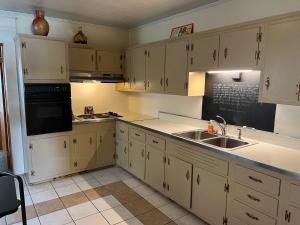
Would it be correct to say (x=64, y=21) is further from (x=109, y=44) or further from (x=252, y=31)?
(x=252, y=31)

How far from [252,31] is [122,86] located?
8.48ft

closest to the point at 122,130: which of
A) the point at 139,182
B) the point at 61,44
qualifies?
the point at 139,182

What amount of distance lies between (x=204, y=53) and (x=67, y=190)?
2626 mm

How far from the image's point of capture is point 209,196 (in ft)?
7.54

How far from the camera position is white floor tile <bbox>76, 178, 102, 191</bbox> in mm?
3258

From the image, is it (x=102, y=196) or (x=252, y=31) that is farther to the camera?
(x=102, y=196)

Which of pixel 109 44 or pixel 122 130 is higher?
pixel 109 44

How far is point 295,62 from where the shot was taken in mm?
1855

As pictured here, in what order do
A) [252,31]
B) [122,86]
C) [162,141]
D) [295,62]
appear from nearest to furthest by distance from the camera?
[295,62] < [252,31] < [162,141] < [122,86]

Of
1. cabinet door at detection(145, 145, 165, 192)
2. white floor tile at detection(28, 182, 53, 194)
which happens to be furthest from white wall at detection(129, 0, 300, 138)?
white floor tile at detection(28, 182, 53, 194)

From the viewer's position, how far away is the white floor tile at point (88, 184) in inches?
128

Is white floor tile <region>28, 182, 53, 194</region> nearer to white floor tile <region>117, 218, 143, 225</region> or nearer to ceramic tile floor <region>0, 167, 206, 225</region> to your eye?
ceramic tile floor <region>0, 167, 206, 225</region>

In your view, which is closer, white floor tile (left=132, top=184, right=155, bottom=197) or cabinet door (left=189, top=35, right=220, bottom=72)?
cabinet door (left=189, top=35, right=220, bottom=72)

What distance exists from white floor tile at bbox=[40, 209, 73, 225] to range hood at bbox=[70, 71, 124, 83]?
1967mm
